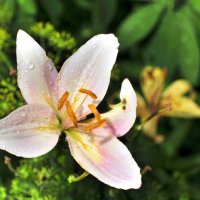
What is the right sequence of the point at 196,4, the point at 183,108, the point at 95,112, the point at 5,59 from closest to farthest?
1. the point at 95,112
2. the point at 5,59
3. the point at 196,4
4. the point at 183,108

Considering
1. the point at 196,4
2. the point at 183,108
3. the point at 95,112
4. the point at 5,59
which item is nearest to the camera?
the point at 95,112

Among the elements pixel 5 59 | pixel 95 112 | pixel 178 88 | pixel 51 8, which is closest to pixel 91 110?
pixel 95 112

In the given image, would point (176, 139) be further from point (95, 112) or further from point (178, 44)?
point (95, 112)

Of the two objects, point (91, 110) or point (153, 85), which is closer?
point (91, 110)

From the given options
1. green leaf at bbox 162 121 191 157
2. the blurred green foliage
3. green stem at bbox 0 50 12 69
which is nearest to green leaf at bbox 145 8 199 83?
the blurred green foliage

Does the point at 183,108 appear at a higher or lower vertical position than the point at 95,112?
lower

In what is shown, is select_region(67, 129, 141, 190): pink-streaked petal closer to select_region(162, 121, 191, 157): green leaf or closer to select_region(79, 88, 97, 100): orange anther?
select_region(79, 88, 97, 100): orange anther
